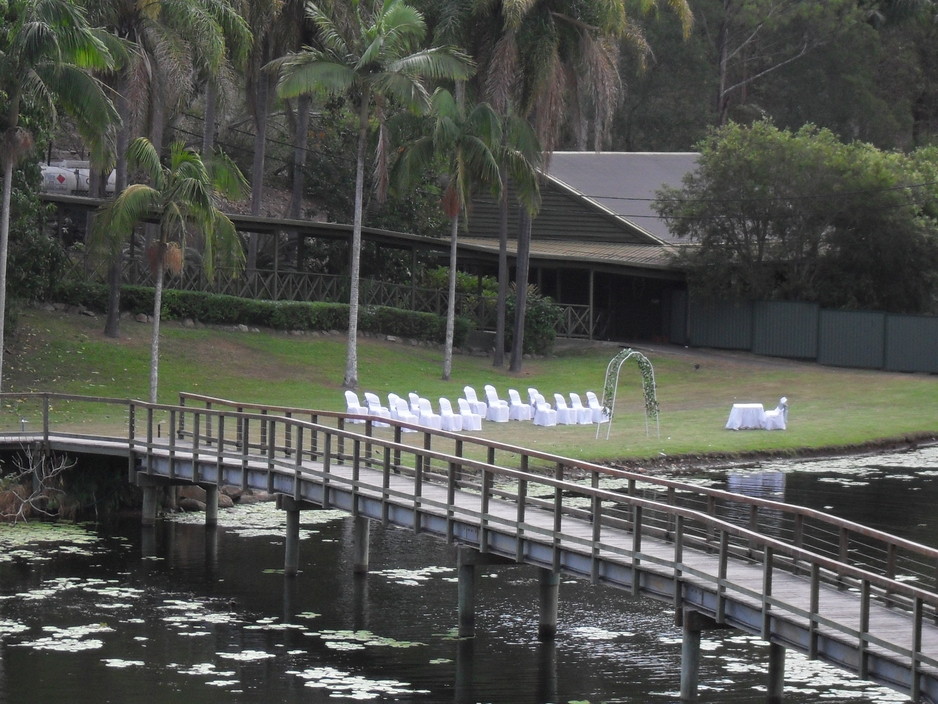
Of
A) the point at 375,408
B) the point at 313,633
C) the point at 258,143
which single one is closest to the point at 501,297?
the point at 258,143

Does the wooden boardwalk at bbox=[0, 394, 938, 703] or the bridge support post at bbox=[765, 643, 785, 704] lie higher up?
the wooden boardwalk at bbox=[0, 394, 938, 703]

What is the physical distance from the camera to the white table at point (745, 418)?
34.2m

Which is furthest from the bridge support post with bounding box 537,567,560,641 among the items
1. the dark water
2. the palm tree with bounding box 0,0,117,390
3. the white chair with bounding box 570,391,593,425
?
the white chair with bounding box 570,391,593,425

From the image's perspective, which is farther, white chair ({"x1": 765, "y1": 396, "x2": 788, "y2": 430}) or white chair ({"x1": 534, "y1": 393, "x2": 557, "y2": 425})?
white chair ({"x1": 765, "y1": 396, "x2": 788, "y2": 430})

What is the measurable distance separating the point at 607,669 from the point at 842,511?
36.7 ft

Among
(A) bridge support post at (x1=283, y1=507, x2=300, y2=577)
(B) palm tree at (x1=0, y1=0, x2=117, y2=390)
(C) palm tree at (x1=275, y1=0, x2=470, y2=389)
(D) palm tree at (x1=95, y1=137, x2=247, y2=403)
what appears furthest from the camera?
(C) palm tree at (x1=275, y1=0, x2=470, y2=389)

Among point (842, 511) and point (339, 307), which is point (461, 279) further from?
point (842, 511)

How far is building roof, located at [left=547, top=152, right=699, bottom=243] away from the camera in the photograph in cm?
5316

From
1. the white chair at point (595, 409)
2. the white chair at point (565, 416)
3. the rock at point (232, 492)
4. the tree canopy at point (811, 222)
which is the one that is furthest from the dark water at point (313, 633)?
the tree canopy at point (811, 222)

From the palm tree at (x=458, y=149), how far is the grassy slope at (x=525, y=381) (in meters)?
5.48

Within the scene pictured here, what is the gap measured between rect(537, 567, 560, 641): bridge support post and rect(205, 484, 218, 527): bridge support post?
8.14 metres

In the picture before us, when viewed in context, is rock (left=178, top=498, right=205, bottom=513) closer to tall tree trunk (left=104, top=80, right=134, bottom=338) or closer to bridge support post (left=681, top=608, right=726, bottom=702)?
tall tree trunk (left=104, top=80, right=134, bottom=338)

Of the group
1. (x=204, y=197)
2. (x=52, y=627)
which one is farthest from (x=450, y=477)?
(x=204, y=197)

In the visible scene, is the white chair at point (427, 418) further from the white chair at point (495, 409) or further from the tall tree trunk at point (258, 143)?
the tall tree trunk at point (258, 143)
